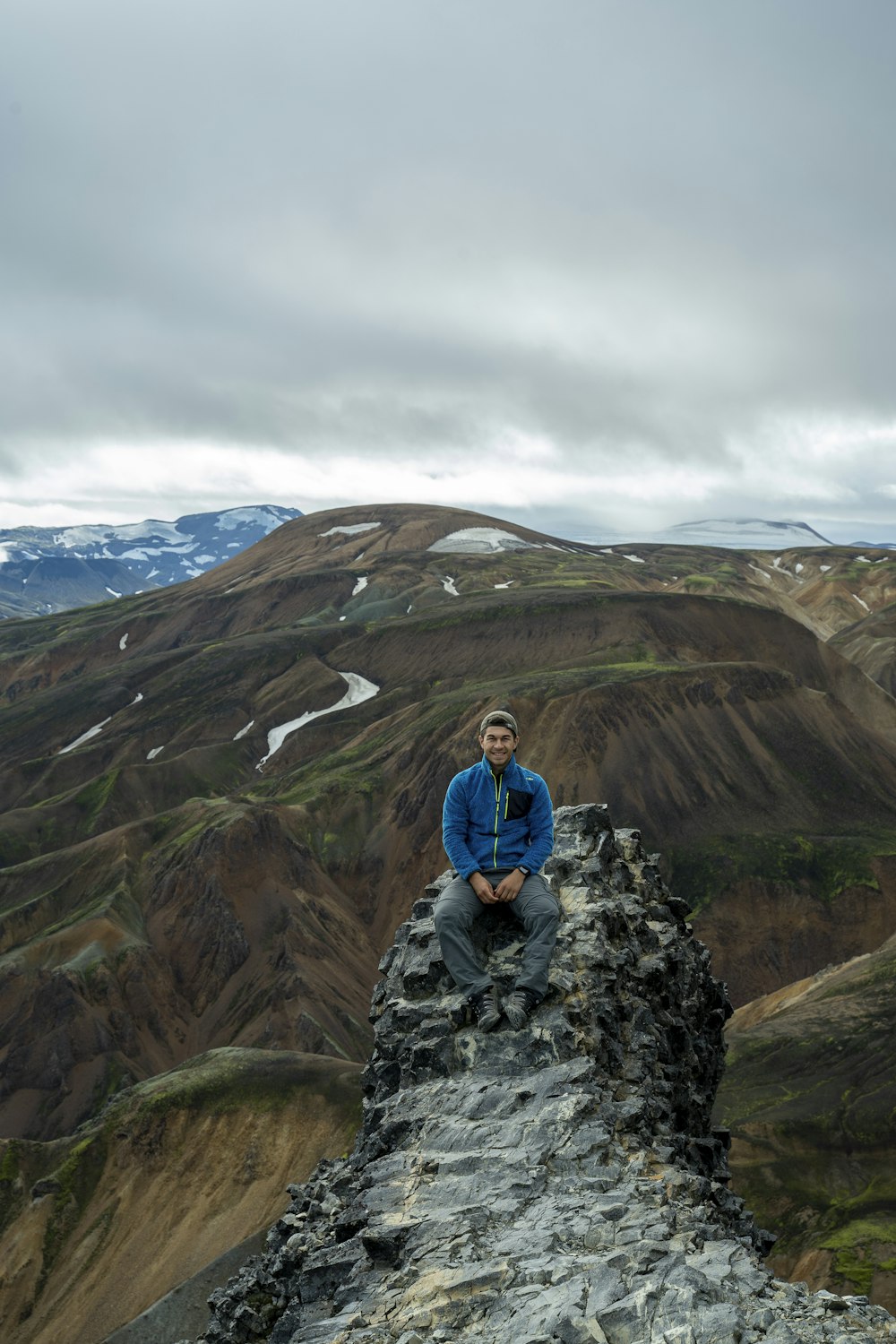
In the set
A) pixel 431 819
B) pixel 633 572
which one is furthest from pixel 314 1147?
pixel 633 572

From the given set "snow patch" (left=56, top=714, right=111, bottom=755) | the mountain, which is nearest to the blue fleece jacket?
the mountain

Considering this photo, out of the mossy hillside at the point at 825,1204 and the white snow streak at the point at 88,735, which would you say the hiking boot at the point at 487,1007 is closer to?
the mossy hillside at the point at 825,1204

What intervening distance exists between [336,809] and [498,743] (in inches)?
2826

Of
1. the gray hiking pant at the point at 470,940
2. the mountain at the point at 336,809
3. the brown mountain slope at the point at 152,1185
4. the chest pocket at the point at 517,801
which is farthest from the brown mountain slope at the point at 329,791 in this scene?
the chest pocket at the point at 517,801

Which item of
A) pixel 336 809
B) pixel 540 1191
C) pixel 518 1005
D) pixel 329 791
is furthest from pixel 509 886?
pixel 329 791

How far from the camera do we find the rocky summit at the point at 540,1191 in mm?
6441

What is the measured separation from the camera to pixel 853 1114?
38.8 m

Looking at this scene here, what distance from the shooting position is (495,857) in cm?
1046

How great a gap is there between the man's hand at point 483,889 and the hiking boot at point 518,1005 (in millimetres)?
916

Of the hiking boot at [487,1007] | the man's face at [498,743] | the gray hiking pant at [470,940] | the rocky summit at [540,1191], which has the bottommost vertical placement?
the rocky summit at [540,1191]

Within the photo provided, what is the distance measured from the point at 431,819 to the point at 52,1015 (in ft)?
97.7

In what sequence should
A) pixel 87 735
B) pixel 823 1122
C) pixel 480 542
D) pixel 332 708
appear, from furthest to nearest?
pixel 480 542
pixel 87 735
pixel 332 708
pixel 823 1122

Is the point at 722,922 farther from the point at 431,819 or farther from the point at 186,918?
the point at 186,918

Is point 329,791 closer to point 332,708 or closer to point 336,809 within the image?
point 336,809
